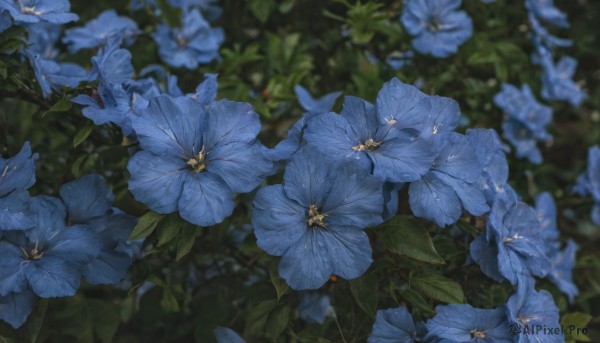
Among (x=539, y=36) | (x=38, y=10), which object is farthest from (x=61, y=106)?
(x=539, y=36)

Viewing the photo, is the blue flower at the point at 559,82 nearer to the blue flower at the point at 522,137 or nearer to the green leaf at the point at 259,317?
the blue flower at the point at 522,137

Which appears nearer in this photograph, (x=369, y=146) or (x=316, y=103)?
(x=369, y=146)

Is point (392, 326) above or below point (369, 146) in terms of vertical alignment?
below

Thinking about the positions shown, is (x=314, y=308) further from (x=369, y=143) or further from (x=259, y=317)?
(x=369, y=143)

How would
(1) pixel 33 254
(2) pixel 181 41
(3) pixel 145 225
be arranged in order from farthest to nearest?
1. (2) pixel 181 41
2. (1) pixel 33 254
3. (3) pixel 145 225

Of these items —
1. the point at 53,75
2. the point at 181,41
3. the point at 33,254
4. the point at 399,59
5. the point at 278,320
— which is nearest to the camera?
the point at 33,254
